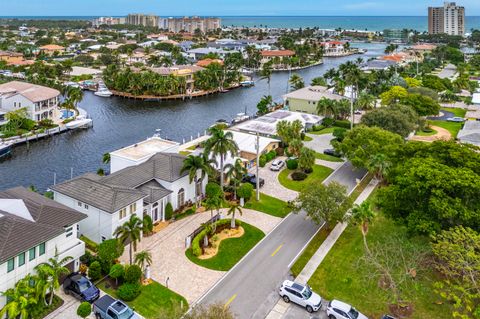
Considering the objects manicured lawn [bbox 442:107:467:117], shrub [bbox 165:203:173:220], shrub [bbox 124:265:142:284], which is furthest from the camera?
manicured lawn [bbox 442:107:467:117]

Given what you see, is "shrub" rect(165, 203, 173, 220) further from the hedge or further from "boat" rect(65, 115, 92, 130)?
"boat" rect(65, 115, 92, 130)

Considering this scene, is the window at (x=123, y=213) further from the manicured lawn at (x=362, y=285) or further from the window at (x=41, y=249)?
the manicured lawn at (x=362, y=285)

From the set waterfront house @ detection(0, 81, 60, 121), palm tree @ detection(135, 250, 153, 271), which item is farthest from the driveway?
waterfront house @ detection(0, 81, 60, 121)

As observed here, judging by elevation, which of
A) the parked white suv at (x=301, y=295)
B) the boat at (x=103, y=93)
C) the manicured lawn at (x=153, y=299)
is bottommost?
the manicured lawn at (x=153, y=299)

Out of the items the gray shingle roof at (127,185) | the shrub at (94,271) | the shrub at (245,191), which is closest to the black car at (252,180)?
the shrub at (245,191)

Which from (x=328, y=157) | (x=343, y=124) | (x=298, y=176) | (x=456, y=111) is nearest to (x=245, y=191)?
(x=298, y=176)

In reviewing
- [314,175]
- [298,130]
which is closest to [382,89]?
[298,130]
